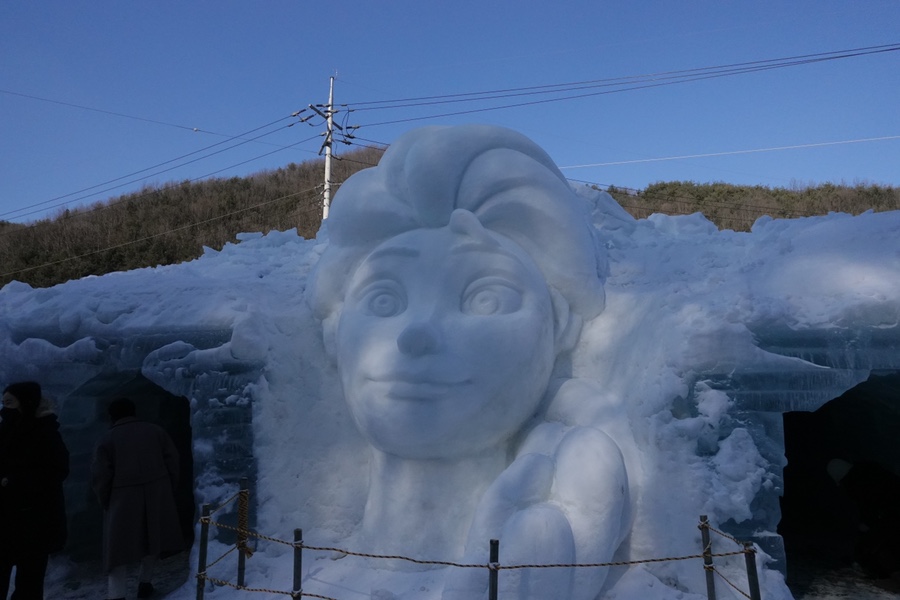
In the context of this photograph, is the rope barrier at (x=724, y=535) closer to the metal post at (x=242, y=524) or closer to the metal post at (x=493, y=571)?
the metal post at (x=493, y=571)

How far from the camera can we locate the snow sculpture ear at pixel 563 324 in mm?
4121

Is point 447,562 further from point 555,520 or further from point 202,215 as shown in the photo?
point 202,215

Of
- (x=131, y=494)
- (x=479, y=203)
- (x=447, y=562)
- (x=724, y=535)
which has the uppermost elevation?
(x=479, y=203)

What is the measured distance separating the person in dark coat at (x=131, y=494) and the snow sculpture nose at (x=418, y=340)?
139 centimetres

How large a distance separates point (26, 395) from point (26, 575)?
810mm

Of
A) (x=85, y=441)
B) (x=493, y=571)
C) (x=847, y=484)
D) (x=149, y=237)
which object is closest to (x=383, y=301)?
(x=493, y=571)

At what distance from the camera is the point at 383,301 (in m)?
3.95

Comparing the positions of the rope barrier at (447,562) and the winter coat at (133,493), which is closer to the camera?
the rope barrier at (447,562)

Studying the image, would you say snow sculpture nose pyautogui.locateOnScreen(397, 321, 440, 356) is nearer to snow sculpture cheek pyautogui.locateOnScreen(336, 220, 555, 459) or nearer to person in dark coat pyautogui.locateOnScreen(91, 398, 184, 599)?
snow sculpture cheek pyautogui.locateOnScreen(336, 220, 555, 459)

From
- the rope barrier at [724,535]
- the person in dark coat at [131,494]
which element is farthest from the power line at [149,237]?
the rope barrier at [724,535]

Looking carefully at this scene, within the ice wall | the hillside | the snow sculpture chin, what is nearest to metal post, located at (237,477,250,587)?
the ice wall

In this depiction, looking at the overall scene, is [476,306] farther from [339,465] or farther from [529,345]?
[339,465]

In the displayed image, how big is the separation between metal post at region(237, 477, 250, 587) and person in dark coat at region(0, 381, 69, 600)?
92cm

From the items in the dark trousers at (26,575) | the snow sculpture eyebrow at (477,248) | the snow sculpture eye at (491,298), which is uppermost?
the snow sculpture eyebrow at (477,248)
